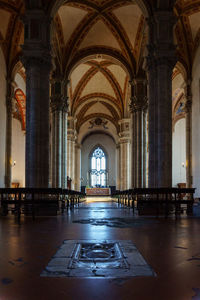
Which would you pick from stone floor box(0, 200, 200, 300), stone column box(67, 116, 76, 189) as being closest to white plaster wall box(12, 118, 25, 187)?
stone column box(67, 116, 76, 189)

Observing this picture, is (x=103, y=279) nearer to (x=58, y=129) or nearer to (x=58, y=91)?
(x=58, y=129)

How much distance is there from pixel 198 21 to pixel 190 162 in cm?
787

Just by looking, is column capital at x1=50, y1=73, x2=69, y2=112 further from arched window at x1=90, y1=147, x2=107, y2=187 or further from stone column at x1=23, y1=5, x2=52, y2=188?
arched window at x1=90, y1=147, x2=107, y2=187

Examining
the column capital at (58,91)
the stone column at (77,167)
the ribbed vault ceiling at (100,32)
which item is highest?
the ribbed vault ceiling at (100,32)

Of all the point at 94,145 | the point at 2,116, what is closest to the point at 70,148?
the point at 2,116

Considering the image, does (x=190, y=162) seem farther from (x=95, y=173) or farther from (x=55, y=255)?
(x=95, y=173)

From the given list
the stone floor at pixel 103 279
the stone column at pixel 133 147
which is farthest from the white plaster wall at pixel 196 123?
the stone floor at pixel 103 279

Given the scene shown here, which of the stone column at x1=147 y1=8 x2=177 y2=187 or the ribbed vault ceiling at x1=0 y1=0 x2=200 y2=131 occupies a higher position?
the ribbed vault ceiling at x1=0 y1=0 x2=200 y2=131

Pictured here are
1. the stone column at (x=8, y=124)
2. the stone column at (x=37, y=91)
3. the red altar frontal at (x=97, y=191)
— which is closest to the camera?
the stone column at (x=37, y=91)

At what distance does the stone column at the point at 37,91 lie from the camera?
12438mm

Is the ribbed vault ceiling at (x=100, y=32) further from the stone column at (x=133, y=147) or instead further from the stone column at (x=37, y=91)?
the stone column at (x=37, y=91)

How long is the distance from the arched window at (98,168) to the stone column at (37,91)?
113 feet

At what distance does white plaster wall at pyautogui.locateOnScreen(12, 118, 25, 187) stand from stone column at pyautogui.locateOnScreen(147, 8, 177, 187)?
20888mm

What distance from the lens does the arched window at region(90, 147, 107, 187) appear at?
4703 cm
